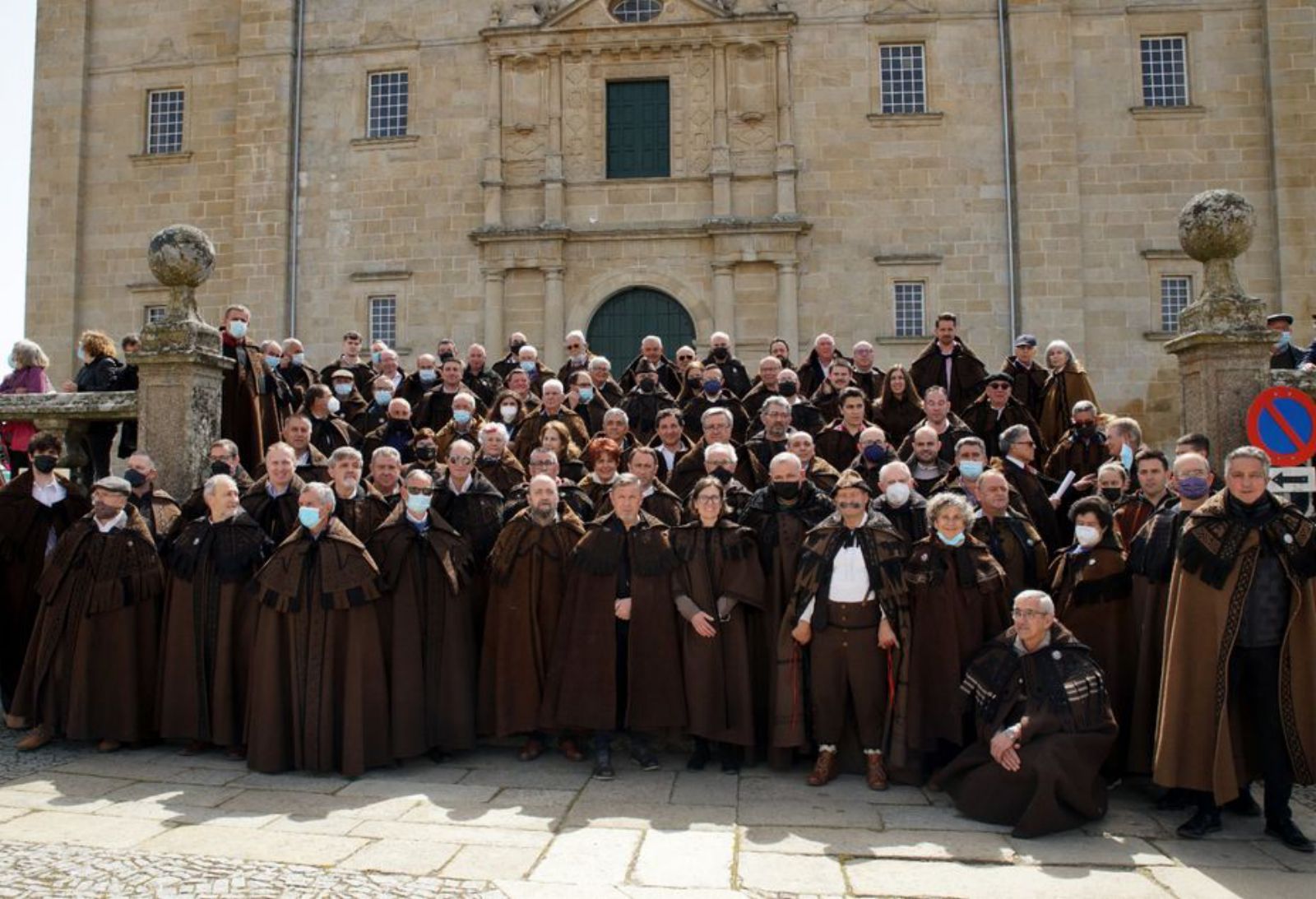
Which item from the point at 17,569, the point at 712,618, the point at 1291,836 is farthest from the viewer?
the point at 17,569

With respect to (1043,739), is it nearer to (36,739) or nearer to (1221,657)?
(1221,657)

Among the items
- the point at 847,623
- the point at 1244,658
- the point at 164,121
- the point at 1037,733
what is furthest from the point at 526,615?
the point at 164,121

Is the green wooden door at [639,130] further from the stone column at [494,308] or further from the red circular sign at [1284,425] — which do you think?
the red circular sign at [1284,425]

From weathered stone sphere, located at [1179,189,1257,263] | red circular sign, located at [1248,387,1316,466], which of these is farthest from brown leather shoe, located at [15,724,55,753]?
weathered stone sphere, located at [1179,189,1257,263]

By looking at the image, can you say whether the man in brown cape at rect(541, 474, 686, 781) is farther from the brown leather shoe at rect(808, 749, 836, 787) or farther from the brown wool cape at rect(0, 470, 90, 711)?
the brown wool cape at rect(0, 470, 90, 711)

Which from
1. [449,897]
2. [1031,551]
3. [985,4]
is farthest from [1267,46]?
[449,897]

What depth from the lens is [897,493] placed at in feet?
24.0

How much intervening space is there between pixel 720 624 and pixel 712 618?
0.08m

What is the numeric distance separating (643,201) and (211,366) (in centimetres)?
1144

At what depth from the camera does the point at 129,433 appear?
10133mm

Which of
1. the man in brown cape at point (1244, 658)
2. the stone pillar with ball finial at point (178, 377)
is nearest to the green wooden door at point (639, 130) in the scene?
the stone pillar with ball finial at point (178, 377)

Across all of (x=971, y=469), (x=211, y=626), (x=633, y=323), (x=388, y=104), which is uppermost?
(x=388, y=104)

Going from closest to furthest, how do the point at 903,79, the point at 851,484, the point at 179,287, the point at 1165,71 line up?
the point at 851,484 < the point at 179,287 < the point at 1165,71 < the point at 903,79

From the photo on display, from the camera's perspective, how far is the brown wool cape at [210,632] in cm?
737
